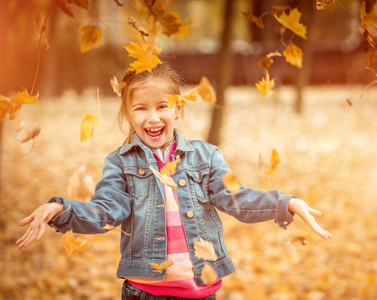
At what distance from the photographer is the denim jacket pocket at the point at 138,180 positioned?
5.65 feet

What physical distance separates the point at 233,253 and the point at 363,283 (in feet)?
4.27

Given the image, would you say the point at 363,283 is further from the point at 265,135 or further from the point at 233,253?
the point at 265,135

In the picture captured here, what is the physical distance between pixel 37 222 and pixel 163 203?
0.47 meters

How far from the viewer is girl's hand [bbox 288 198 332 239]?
5.05 feet

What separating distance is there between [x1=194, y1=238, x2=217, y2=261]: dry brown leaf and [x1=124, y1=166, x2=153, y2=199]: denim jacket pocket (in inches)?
10.5

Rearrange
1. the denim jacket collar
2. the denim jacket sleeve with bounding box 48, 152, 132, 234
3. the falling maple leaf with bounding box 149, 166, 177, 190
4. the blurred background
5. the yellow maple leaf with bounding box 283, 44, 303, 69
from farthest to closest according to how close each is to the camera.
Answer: the blurred background, the yellow maple leaf with bounding box 283, 44, 303, 69, the denim jacket collar, the falling maple leaf with bounding box 149, 166, 177, 190, the denim jacket sleeve with bounding box 48, 152, 132, 234

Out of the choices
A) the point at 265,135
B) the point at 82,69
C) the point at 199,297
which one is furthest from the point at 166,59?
the point at 82,69

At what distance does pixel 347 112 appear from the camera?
35.2 feet

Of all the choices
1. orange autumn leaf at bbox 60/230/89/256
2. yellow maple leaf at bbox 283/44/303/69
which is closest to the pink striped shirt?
orange autumn leaf at bbox 60/230/89/256

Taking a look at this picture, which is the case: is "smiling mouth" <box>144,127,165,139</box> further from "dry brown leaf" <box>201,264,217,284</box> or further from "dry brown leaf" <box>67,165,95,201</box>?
"dry brown leaf" <box>201,264,217,284</box>

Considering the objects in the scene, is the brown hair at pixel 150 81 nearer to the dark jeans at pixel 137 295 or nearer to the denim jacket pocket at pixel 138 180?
the denim jacket pocket at pixel 138 180

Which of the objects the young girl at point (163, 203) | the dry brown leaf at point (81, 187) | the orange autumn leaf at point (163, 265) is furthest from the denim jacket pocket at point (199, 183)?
the dry brown leaf at point (81, 187)

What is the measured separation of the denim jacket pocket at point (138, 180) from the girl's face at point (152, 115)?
11 cm

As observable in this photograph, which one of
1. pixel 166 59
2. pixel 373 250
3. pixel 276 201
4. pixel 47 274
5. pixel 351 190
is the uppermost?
pixel 166 59
